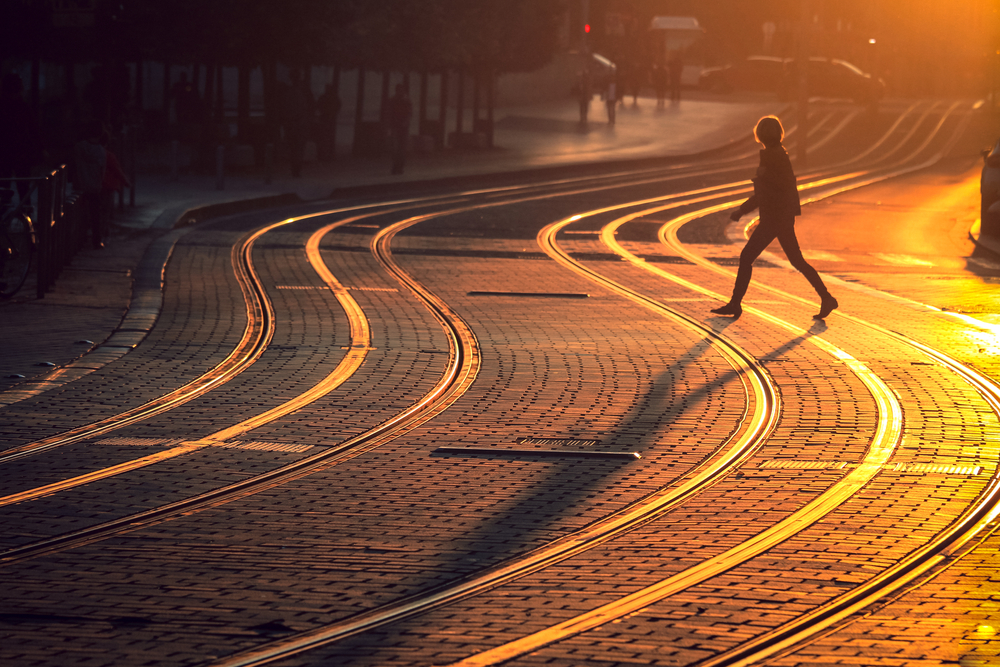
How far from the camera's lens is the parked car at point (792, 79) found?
55094 millimetres

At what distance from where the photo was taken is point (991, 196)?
21844 mm

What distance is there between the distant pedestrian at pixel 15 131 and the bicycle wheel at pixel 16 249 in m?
2.39

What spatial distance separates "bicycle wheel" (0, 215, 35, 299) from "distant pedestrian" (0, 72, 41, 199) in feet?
7.84

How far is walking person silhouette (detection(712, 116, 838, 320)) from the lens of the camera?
42.4ft

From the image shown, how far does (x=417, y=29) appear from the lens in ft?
116

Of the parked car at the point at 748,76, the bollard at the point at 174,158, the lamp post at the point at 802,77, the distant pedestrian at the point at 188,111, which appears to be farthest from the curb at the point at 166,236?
the parked car at the point at 748,76

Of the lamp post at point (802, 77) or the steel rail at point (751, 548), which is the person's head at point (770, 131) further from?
the lamp post at point (802, 77)

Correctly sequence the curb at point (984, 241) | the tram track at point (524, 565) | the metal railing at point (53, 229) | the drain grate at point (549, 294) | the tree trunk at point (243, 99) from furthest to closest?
the tree trunk at point (243, 99) → the curb at point (984, 241) → the drain grate at point (549, 294) → the metal railing at point (53, 229) → the tram track at point (524, 565)

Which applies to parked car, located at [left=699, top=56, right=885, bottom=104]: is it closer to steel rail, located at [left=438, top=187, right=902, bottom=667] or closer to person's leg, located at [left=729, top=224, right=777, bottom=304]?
person's leg, located at [left=729, top=224, right=777, bottom=304]

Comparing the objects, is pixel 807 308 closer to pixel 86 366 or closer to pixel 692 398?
pixel 692 398

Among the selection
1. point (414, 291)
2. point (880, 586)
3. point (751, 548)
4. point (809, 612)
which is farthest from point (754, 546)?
point (414, 291)

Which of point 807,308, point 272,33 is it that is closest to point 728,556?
point 807,308

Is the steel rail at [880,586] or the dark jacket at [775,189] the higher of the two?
the dark jacket at [775,189]

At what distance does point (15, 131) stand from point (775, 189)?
8.59m
